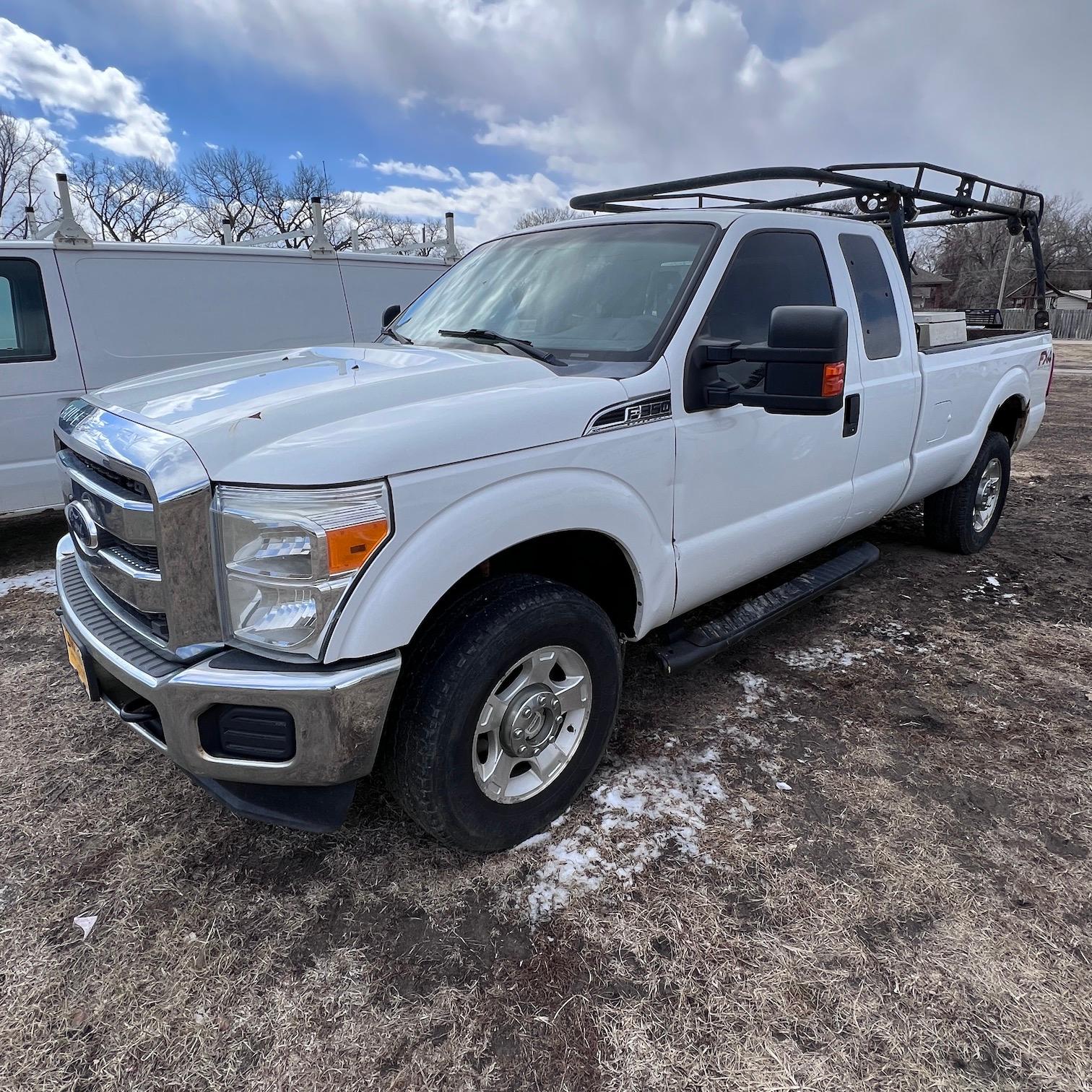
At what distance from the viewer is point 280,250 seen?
6531 millimetres

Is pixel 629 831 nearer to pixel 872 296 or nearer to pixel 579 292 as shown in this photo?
pixel 579 292

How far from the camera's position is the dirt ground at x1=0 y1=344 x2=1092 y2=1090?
1810 millimetres

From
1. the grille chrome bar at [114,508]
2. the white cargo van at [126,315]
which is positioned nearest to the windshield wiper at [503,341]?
the grille chrome bar at [114,508]

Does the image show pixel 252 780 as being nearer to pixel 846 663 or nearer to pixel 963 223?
pixel 846 663

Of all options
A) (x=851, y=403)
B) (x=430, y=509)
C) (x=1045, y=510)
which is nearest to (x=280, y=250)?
(x=851, y=403)

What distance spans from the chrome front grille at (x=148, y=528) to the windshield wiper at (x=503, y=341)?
3.98 feet

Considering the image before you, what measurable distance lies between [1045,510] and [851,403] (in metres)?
4.24

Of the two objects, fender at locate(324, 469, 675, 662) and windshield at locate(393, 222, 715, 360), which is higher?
windshield at locate(393, 222, 715, 360)

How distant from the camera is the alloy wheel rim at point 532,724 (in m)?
2.29

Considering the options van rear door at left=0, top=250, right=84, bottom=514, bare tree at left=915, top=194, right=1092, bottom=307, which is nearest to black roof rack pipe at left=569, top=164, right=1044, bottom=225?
van rear door at left=0, top=250, right=84, bottom=514

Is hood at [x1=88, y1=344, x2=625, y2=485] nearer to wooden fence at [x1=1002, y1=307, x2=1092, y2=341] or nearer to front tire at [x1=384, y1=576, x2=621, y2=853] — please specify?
front tire at [x1=384, y1=576, x2=621, y2=853]

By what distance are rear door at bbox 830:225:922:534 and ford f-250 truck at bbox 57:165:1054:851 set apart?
0.04 m

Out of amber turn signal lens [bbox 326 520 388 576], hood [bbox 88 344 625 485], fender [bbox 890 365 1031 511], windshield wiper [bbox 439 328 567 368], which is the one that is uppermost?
windshield wiper [bbox 439 328 567 368]

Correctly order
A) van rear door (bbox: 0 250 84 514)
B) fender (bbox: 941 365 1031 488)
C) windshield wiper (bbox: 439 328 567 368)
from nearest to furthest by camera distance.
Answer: windshield wiper (bbox: 439 328 567 368), fender (bbox: 941 365 1031 488), van rear door (bbox: 0 250 84 514)
